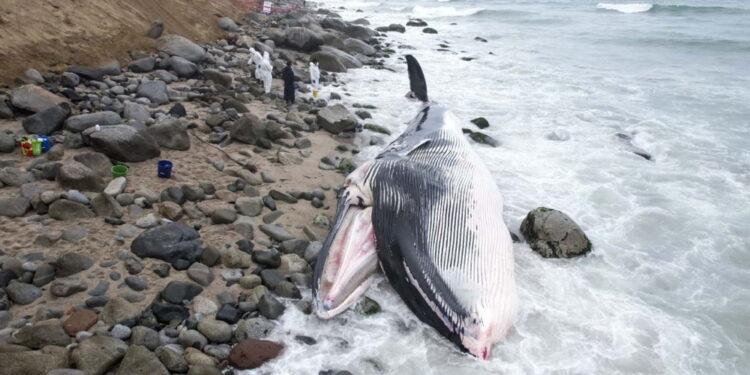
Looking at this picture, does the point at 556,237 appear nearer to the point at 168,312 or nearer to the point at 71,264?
the point at 168,312

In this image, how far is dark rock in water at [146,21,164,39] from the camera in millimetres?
14034

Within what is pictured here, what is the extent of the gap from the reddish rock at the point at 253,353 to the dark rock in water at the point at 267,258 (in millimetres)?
1290

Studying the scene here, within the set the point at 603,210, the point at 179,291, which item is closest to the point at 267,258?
the point at 179,291

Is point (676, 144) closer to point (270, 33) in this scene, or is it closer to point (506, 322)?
point (506, 322)

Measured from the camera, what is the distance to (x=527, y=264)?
21.0ft

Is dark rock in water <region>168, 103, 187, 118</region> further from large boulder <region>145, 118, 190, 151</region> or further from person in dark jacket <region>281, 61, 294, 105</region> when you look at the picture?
person in dark jacket <region>281, 61, 294, 105</region>

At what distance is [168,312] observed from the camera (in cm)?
482

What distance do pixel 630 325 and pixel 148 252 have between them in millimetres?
5667

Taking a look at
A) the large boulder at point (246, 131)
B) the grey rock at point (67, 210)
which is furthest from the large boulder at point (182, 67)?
the grey rock at point (67, 210)

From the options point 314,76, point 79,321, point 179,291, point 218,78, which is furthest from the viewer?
point 314,76

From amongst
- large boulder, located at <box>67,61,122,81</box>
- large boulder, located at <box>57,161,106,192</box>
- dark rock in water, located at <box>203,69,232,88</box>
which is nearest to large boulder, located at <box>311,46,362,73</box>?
dark rock in water, located at <box>203,69,232,88</box>

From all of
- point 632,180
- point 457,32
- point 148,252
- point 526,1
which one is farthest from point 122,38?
point 526,1

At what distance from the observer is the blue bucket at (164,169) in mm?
7180

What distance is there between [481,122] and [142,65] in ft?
28.5
